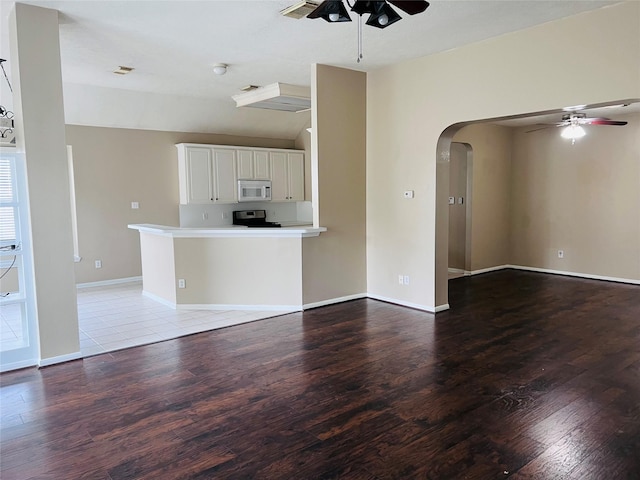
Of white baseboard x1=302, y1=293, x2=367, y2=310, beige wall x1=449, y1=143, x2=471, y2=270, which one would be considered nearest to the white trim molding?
white baseboard x1=302, y1=293, x2=367, y2=310

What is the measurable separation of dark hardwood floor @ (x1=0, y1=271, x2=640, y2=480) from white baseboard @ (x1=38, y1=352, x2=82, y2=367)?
72 mm

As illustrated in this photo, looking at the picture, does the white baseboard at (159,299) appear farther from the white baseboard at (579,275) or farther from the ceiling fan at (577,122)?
the white baseboard at (579,275)

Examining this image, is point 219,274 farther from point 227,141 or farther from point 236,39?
point 227,141

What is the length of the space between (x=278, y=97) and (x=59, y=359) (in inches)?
161

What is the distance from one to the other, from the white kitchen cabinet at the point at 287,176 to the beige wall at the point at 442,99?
2933 mm

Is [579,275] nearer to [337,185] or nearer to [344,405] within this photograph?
[337,185]

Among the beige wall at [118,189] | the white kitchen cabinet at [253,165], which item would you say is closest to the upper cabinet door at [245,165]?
the white kitchen cabinet at [253,165]

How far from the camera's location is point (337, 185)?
5.50m

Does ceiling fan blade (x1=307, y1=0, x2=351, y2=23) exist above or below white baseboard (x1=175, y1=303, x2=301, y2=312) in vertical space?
above

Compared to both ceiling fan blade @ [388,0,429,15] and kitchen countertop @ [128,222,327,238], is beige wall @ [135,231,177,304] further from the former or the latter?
ceiling fan blade @ [388,0,429,15]

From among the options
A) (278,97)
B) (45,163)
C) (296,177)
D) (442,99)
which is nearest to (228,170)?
(296,177)

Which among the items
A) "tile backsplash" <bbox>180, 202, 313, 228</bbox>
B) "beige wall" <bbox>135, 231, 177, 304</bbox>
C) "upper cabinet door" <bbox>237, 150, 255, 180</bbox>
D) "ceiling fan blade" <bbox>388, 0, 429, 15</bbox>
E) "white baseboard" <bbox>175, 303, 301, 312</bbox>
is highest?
"ceiling fan blade" <bbox>388, 0, 429, 15</bbox>

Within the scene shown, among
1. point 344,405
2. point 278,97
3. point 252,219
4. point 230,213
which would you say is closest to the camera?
point 344,405

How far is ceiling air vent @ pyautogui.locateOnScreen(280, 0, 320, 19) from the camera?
11.2ft
